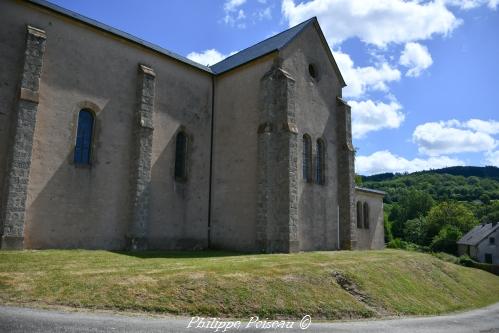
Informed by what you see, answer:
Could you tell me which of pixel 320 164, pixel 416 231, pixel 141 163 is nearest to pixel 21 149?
pixel 141 163


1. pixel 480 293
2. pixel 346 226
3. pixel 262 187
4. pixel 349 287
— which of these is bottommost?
pixel 480 293

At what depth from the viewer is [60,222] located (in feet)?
53.9

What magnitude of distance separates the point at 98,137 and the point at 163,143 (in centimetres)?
350

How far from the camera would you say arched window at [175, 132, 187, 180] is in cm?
2155

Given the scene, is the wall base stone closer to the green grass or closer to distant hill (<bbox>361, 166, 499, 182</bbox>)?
the green grass

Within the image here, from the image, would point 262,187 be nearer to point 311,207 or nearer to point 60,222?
point 311,207

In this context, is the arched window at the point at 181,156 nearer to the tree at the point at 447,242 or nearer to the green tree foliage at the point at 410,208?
the tree at the point at 447,242

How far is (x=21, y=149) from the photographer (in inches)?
596

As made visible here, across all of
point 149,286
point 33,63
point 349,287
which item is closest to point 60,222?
point 33,63

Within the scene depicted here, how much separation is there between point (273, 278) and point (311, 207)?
1010cm

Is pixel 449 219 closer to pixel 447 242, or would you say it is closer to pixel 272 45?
pixel 447 242

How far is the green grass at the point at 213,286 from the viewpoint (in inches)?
371

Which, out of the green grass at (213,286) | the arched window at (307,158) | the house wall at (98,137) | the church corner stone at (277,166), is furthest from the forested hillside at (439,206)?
the green grass at (213,286)

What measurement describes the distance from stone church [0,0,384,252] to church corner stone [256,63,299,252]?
6cm
